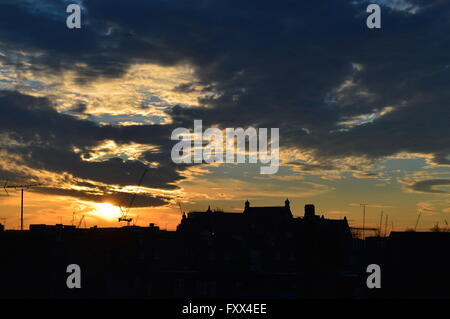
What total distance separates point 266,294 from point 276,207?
51.3 meters

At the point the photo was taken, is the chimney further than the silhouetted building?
Yes

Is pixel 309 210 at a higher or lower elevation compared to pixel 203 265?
higher

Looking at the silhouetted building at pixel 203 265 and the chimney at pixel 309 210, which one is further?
the chimney at pixel 309 210

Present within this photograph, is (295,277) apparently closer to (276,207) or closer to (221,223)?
(221,223)

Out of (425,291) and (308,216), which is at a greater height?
(308,216)

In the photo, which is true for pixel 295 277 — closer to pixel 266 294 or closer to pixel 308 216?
pixel 266 294

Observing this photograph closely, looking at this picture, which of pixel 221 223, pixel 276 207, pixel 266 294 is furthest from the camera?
pixel 276 207

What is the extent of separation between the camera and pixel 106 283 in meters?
98.8

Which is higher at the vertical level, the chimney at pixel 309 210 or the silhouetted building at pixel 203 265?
the chimney at pixel 309 210

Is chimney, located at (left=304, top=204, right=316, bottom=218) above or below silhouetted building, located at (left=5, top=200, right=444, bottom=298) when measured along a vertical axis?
above

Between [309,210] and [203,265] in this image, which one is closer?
[203,265]
